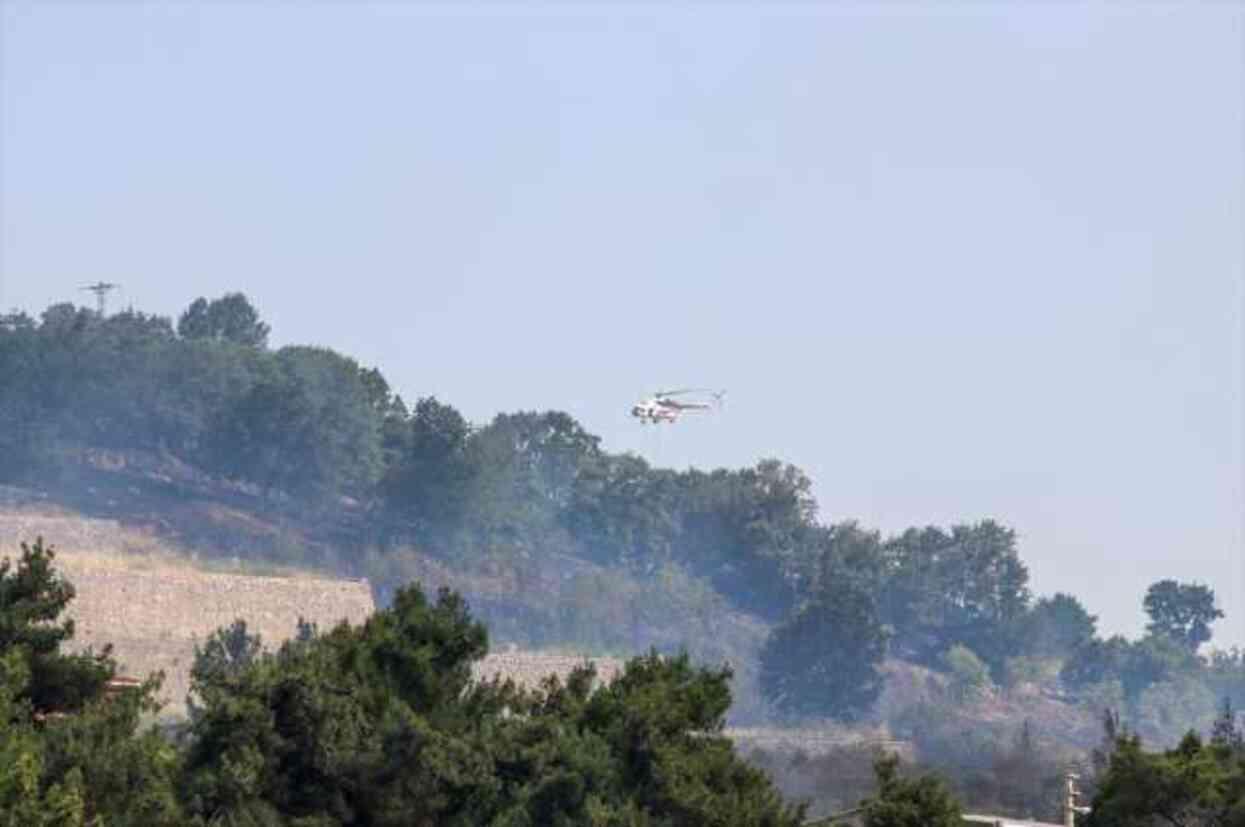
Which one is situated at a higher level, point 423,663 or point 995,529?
point 995,529

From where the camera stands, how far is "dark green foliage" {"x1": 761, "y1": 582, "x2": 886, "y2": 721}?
393 ft

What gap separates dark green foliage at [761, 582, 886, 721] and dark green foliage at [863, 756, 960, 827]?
235 feet

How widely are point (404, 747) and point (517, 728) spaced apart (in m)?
2.31

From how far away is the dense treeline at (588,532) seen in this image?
127000mm

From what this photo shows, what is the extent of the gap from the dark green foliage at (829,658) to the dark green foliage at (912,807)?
71.6 metres

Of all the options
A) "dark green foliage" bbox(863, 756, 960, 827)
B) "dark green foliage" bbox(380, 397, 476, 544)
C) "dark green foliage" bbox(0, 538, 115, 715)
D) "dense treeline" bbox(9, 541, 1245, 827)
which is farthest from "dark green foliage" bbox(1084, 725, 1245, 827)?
"dark green foliage" bbox(380, 397, 476, 544)

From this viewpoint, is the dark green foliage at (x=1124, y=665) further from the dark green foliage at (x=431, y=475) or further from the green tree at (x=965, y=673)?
the dark green foliage at (x=431, y=475)

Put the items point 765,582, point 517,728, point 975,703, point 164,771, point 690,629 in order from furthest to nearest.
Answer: point 765,582
point 690,629
point 975,703
point 517,728
point 164,771

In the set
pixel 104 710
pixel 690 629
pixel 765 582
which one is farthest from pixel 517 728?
pixel 765 582

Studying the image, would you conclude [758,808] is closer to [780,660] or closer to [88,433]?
[780,660]

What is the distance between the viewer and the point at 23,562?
5562cm

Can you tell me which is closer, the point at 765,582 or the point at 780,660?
the point at 780,660

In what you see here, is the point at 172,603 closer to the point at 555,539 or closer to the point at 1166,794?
the point at 555,539

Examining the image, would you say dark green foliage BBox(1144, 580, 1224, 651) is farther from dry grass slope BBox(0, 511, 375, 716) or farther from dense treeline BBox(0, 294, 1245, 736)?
dry grass slope BBox(0, 511, 375, 716)
